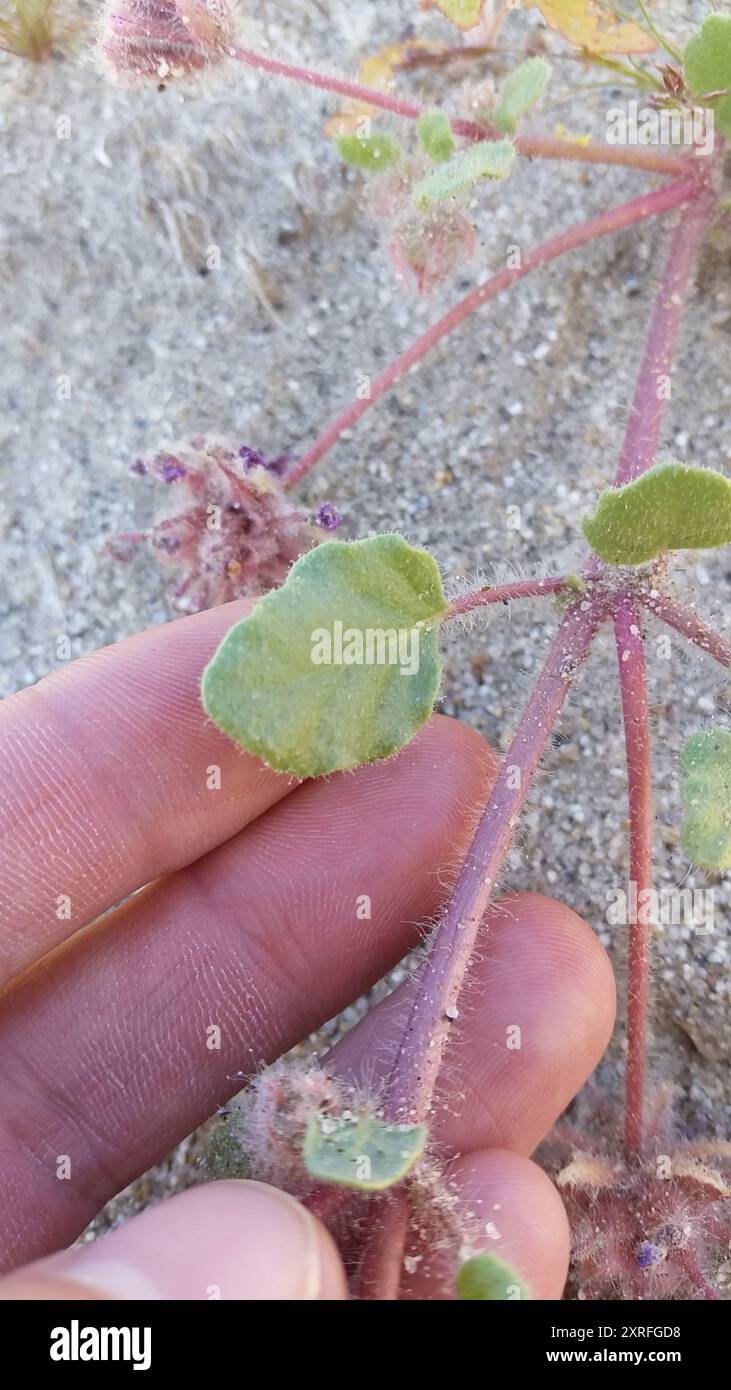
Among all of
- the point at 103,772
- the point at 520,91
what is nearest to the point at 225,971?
the point at 103,772

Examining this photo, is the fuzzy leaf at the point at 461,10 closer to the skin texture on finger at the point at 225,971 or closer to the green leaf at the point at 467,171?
the green leaf at the point at 467,171

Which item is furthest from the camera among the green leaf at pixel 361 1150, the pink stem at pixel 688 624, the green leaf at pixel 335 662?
the pink stem at pixel 688 624

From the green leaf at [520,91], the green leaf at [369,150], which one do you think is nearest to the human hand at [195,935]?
the green leaf at [369,150]

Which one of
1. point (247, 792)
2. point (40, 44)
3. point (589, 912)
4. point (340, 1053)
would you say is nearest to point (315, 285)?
point (40, 44)

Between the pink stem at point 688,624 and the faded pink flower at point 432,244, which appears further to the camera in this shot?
the faded pink flower at point 432,244

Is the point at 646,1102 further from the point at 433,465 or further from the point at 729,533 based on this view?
the point at 433,465

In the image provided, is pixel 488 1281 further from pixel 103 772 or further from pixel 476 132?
pixel 476 132
